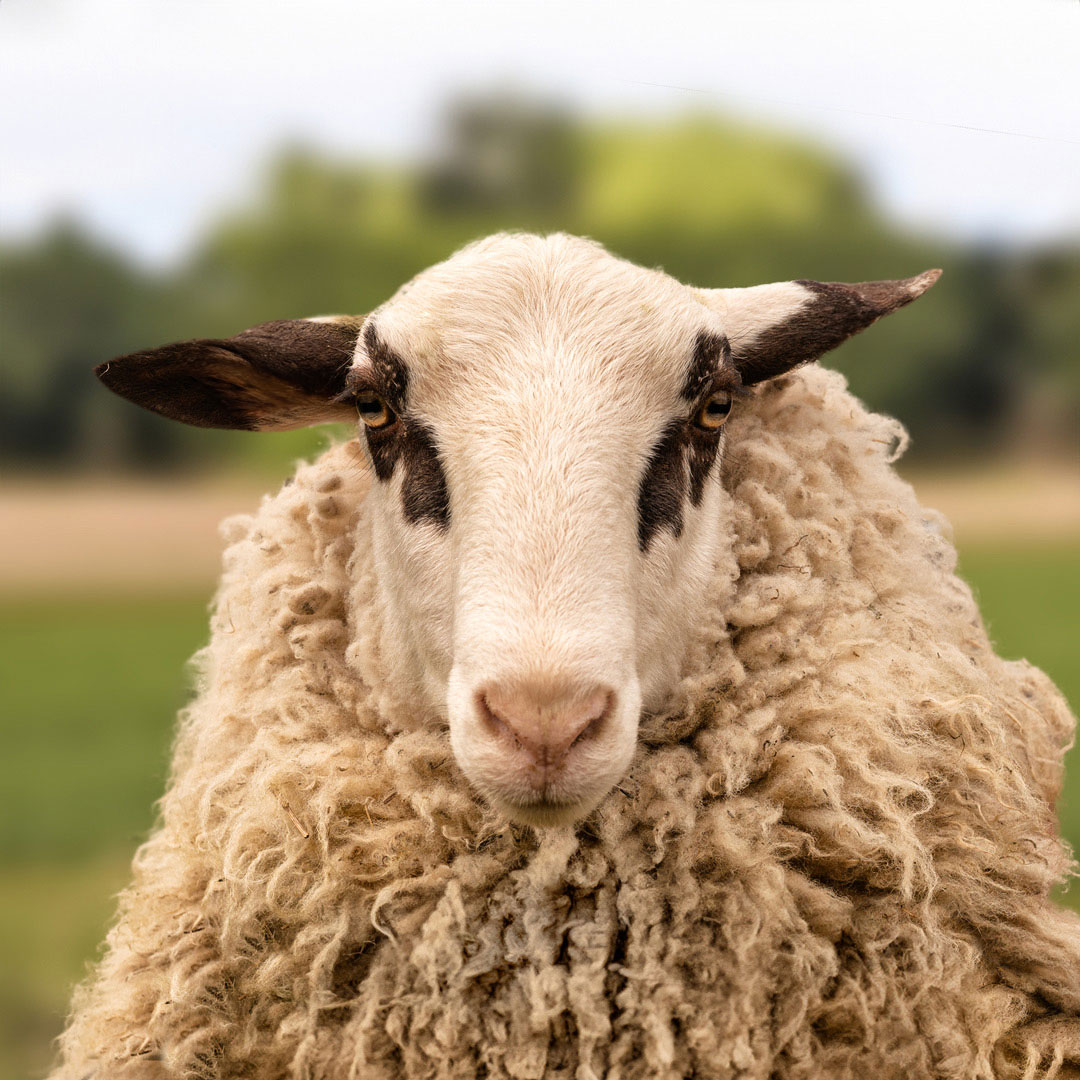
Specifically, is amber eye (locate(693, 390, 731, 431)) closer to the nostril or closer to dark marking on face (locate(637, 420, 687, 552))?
dark marking on face (locate(637, 420, 687, 552))

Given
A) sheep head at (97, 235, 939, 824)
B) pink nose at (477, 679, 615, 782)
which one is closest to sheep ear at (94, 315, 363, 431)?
sheep head at (97, 235, 939, 824)

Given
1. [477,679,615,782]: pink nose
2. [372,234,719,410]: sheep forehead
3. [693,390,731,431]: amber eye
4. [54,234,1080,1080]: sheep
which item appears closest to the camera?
[477,679,615,782]: pink nose

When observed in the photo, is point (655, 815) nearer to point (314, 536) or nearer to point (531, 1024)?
point (531, 1024)

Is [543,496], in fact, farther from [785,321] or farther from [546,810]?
[785,321]

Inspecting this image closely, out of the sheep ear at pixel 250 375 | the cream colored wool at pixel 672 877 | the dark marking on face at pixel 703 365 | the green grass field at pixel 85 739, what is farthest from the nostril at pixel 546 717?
the green grass field at pixel 85 739

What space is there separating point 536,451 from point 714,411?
47 cm

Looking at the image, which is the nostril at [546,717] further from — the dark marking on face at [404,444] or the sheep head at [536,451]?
the dark marking on face at [404,444]

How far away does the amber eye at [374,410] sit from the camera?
2.39 m

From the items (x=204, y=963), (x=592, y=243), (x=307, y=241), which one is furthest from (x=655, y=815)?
(x=307, y=241)

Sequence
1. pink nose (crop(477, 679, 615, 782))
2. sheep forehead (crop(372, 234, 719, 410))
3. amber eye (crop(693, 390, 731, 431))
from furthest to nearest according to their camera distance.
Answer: amber eye (crop(693, 390, 731, 431)), sheep forehead (crop(372, 234, 719, 410)), pink nose (crop(477, 679, 615, 782))

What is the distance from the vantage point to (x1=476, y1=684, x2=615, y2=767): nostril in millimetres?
1887

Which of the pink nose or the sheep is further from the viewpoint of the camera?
the sheep

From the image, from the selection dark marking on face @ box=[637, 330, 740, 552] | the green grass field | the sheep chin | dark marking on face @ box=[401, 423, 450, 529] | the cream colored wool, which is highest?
dark marking on face @ box=[637, 330, 740, 552]

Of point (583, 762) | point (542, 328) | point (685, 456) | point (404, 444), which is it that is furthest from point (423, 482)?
point (583, 762)
